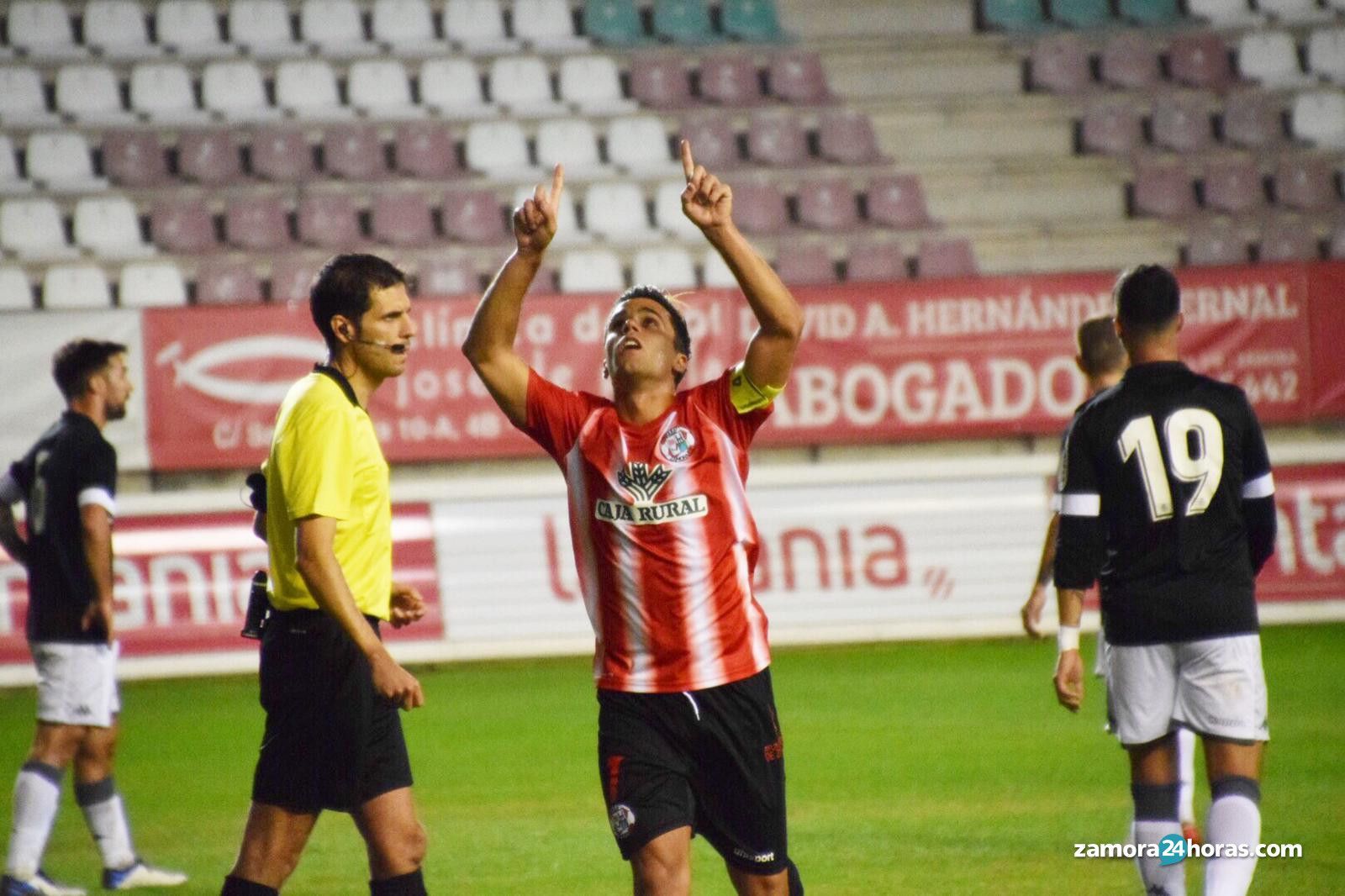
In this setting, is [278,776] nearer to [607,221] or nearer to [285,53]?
[607,221]

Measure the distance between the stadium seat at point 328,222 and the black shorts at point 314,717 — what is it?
1317cm

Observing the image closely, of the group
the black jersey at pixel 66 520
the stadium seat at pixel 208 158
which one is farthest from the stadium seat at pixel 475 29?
the black jersey at pixel 66 520

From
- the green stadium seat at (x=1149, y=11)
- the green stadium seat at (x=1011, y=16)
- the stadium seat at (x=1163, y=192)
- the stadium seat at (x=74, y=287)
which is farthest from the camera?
the green stadium seat at (x=1149, y=11)

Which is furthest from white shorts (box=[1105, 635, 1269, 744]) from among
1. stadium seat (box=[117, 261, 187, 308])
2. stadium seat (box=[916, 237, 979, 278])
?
stadium seat (box=[117, 261, 187, 308])

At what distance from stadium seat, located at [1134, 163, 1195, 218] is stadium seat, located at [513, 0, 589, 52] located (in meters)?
6.45

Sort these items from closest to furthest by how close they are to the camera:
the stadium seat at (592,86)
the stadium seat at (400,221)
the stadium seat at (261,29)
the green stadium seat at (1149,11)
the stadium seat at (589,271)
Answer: the stadium seat at (589,271), the stadium seat at (400,221), the stadium seat at (592,86), the stadium seat at (261,29), the green stadium seat at (1149,11)

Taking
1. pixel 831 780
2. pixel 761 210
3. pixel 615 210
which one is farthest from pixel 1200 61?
pixel 831 780

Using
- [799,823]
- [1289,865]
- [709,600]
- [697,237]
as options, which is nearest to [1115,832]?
[1289,865]

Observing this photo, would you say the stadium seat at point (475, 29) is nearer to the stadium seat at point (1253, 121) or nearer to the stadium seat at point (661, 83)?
the stadium seat at point (661, 83)

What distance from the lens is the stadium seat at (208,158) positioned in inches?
707

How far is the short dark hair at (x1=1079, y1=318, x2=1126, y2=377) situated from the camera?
22.2 feet

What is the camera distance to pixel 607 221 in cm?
1819

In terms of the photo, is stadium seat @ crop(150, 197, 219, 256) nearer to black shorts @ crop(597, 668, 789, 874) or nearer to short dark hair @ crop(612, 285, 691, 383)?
short dark hair @ crop(612, 285, 691, 383)

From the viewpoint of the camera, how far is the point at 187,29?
64.1 feet
